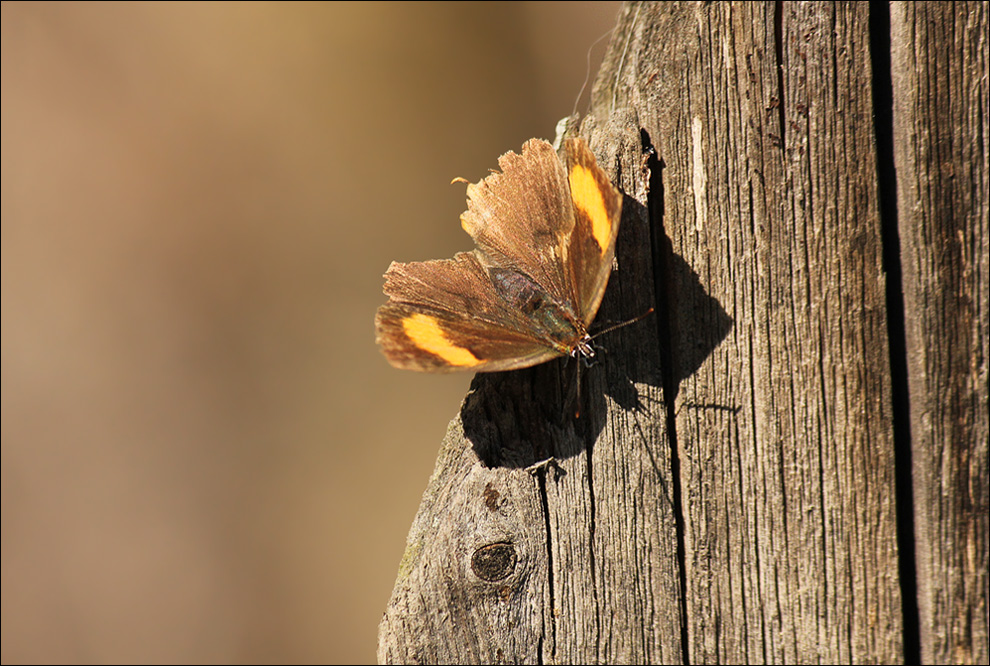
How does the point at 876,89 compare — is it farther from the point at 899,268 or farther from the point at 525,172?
the point at 525,172

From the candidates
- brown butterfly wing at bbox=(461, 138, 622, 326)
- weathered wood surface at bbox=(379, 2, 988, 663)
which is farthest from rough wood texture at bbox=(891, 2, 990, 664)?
brown butterfly wing at bbox=(461, 138, 622, 326)

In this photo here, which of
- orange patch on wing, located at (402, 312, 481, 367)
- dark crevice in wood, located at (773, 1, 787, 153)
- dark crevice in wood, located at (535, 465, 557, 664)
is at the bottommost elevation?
dark crevice in wood, located at (535, 465, 557, 664)

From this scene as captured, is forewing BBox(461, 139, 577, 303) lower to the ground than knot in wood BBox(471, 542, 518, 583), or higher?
higher

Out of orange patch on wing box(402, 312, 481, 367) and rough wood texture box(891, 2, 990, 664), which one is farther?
orange patch on wing box(402, 312, 481, 367)

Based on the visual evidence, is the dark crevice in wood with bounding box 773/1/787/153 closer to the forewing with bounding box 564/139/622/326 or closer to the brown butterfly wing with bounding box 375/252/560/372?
the forewing with bounding box 564/139/622/326

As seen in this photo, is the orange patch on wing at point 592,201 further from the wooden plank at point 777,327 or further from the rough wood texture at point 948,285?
the rough wood texture at point 948,285

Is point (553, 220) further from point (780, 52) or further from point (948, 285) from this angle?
point (948, 285)

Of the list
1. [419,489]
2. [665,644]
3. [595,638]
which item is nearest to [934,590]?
[665,644]
